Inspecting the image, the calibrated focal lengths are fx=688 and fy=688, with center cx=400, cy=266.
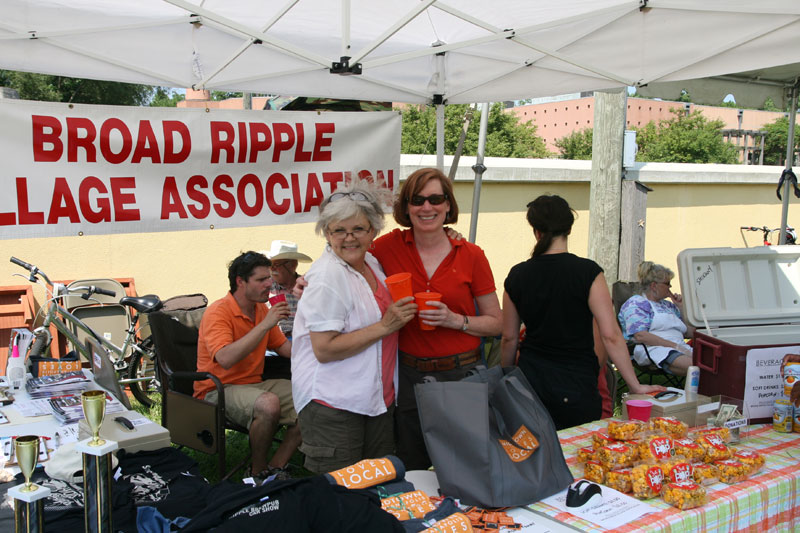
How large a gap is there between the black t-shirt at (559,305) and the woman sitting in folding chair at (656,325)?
8.94 feet

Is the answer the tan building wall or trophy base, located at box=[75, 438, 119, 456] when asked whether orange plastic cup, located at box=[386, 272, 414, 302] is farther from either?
the tan building wall

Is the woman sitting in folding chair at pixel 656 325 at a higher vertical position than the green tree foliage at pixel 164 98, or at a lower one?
lower

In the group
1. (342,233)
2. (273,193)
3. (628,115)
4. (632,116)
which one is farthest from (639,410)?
(632,116)

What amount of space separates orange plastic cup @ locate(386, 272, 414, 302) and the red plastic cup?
2.96 ft

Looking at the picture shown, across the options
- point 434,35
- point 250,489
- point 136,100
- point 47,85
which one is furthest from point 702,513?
point 47,85

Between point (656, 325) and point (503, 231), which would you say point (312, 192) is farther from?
point (503, 231)

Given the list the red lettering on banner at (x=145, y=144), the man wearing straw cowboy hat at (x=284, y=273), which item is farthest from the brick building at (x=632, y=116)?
the red lettering on banner at (x=145, y=144)

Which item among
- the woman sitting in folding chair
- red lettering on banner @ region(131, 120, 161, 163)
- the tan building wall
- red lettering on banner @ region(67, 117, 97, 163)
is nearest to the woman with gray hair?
red lettering on banner @ region(131, 120, 161, 163)

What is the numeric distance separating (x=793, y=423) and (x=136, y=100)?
71.8 feet

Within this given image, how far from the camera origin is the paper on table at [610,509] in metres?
1.86

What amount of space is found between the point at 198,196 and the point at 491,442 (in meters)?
2.27

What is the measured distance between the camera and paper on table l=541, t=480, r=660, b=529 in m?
1.86

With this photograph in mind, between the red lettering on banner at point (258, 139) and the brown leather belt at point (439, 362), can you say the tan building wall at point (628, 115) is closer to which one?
the red lettering on banner at point (258, 139)

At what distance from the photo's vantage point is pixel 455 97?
169 inches
